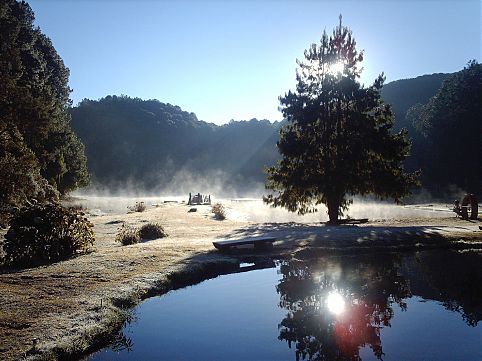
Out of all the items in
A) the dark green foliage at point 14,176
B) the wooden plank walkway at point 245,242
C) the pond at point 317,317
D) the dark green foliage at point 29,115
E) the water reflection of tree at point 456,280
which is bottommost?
the pond at point 317,317

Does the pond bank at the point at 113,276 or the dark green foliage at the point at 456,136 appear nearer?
the pond bank at the point at 113,276

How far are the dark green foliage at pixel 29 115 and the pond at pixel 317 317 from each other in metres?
8.68

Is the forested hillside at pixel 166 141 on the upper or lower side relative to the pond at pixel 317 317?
upper

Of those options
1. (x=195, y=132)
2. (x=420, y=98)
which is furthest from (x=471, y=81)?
(x=195, y=132)

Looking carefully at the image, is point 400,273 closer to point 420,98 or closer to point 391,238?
point 391,238

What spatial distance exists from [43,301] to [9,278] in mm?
2702

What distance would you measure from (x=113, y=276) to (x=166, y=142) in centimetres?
14421

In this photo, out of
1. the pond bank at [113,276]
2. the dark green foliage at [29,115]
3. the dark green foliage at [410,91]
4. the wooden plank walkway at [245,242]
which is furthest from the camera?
the dark green foliage at [410,91]

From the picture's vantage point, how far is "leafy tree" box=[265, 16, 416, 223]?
24.9m

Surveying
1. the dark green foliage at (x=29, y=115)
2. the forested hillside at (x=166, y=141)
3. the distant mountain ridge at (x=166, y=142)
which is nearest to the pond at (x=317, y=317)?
the dark green foliage at (x=29, y=115)

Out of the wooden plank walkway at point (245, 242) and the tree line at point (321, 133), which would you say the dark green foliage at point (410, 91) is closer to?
the tree line at point (321, 133)

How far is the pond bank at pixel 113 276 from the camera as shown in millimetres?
6684

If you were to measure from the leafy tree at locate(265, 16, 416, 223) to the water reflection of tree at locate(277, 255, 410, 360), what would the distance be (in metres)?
11.5

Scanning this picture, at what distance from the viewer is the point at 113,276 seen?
1038cm
